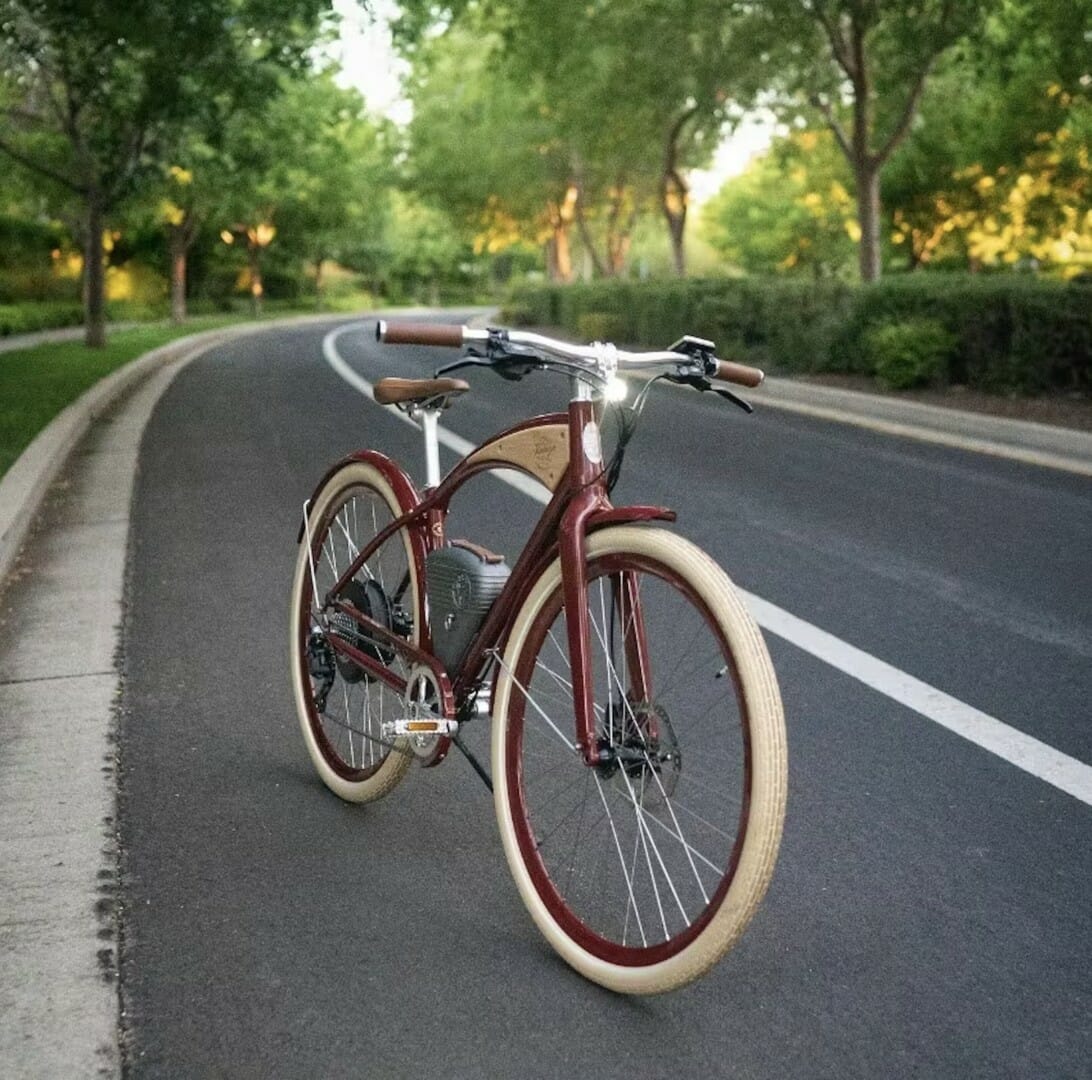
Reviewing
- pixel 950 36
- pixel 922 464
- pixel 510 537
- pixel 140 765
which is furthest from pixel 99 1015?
pixel 950 36

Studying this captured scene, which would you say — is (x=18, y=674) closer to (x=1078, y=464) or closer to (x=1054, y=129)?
(x=1078, y=464)

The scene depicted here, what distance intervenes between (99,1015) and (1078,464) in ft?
34.3

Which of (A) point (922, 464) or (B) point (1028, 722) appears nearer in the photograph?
(B) point (1028, 722)

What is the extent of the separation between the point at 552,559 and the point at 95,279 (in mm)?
27825

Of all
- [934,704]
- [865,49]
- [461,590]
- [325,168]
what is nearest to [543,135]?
[325,168]

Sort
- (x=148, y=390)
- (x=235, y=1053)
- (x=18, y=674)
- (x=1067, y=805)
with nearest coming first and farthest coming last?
(x=235, y=1053) → (x=1067, y=805) → (x=18, y=674) → (x=148, y=390)

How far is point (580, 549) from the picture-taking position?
130 inches

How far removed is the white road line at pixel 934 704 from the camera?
473 cm

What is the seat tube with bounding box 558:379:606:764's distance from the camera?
129 inches

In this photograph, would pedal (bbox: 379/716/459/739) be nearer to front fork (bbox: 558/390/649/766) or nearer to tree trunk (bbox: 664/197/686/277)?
front fork (bbox: 558/390/649/766)

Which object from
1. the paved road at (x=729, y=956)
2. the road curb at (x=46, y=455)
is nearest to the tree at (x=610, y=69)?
the road curb at (x=46, y=455)

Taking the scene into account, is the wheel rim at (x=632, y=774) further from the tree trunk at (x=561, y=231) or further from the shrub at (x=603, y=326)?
the tree trunk at (x=561, y=231)

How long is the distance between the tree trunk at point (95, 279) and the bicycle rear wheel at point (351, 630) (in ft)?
84.0

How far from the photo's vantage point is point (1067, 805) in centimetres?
443
